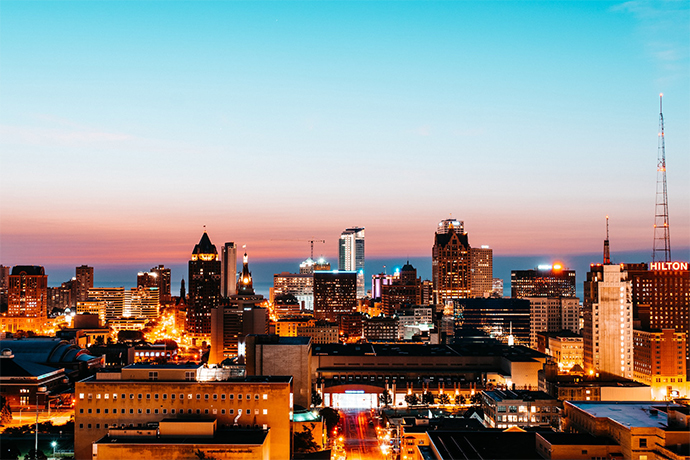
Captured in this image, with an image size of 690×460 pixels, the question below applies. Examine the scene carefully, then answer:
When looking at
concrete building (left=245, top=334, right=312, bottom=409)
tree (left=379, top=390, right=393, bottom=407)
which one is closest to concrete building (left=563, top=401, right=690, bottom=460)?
concrete building (left=245, top=334, right=312, bottom=409)

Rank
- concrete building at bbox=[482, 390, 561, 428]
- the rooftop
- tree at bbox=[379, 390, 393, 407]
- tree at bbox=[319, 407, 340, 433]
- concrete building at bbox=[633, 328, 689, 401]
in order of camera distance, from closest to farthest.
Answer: the rooftop < tree at bbox=[319, 407, 340, 433] < concrete building at bbox=[482, 390, 561, 428] < tree at bbox=[379, 390, 393, 407] < concrete building at bbox=[633, 328, 689, 401]

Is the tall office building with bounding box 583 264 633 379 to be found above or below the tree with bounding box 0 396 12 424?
above

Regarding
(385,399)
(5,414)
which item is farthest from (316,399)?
(5,414)

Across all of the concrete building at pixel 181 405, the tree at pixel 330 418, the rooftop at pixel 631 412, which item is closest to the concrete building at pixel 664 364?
the rooftop at pixel 631 412

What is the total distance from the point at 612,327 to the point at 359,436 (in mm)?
56896

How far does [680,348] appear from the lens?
371 ft

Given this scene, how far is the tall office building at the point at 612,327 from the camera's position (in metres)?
115

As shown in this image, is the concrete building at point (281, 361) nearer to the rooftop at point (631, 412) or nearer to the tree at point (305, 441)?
the tree at point (305, 441)

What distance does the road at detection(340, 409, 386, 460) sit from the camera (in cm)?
6956

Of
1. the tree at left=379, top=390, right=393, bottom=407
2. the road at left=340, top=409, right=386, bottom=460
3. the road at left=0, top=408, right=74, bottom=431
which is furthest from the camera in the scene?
the tree at left=379, top=390, right=393, bottom=407

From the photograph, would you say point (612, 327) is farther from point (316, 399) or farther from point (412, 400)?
point (316, 399)

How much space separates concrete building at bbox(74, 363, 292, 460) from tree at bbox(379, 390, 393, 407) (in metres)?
45.3

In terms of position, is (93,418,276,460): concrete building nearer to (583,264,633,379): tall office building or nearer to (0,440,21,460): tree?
(0,440,21,460): tree

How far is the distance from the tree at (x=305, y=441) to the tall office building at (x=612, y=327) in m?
64.3
